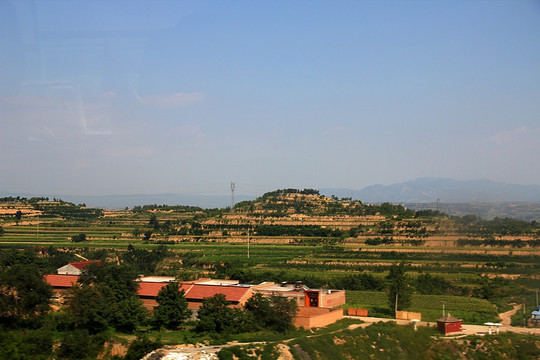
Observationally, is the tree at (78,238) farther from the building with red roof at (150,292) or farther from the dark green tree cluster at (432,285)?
the dark green tree cluster at (432,285)

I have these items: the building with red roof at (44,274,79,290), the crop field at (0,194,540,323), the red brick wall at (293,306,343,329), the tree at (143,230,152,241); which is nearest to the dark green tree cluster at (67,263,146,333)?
the building with red roof at (44,274,79,290)

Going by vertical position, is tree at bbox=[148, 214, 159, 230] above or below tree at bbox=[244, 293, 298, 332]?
above

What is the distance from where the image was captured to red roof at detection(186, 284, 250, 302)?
84.4 ft

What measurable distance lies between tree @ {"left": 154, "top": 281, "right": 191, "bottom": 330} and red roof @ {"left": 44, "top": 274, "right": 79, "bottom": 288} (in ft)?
24.3

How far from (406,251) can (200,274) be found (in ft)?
48.7

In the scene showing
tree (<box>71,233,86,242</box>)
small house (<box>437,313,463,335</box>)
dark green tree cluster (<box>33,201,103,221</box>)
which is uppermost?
dark green tree cluster (<box>33,201,103,221</box>)

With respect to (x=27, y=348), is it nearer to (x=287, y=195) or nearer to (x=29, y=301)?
(x=29, y=301)

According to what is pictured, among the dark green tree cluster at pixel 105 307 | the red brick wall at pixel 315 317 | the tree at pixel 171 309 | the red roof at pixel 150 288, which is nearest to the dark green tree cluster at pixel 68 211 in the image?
the red roof at pixel 150 288

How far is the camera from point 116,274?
27.5 metres

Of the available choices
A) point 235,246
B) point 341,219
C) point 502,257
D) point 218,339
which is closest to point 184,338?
point 218,339

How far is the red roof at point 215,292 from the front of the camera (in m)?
25.7

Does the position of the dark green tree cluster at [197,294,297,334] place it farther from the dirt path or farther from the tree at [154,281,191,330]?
the dirt path

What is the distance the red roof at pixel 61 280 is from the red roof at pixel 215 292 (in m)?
6.74

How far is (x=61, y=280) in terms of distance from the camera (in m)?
29.9
